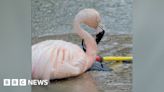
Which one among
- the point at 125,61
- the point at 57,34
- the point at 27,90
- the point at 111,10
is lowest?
the point at 27,90

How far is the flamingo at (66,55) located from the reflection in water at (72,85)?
4 centimetres

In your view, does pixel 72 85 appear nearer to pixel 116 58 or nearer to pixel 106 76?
pixel 106 76

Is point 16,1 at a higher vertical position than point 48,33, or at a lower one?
higher

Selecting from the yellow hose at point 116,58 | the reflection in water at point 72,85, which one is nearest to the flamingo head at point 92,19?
the yellow hose at point 116,58

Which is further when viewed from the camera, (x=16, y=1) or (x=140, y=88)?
(x=140, y=88)

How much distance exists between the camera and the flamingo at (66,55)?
2.42 m

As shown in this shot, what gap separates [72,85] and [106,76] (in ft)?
0.78

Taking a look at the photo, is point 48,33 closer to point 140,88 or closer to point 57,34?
point 57,34

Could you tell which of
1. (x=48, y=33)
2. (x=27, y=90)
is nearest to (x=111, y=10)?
(x=48, y=33)

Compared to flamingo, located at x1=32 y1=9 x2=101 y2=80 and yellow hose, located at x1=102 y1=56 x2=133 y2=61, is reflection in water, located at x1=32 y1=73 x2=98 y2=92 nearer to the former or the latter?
flamingo, located at x1=32 y1=9 x2=101 y2=80

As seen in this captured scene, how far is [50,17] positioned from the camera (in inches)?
94.7

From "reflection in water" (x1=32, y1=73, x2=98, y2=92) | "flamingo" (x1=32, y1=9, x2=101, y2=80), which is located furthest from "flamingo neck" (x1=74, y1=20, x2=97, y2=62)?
"reflection in water" (x1=32, y1=73, x2=98, y2=92)

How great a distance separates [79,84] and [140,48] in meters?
0.48

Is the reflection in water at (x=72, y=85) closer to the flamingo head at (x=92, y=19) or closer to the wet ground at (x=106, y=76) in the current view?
the wet ground at (x=106, y=76)
